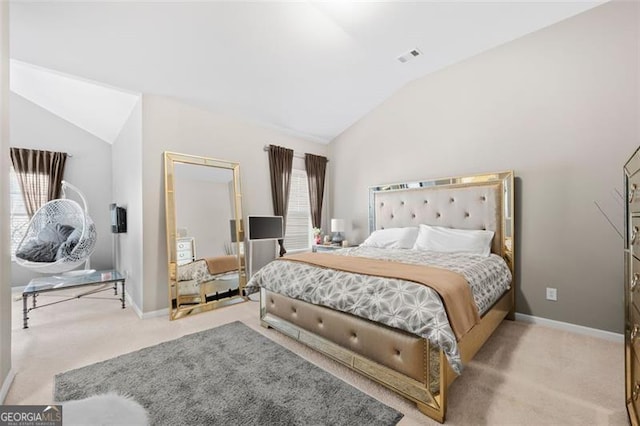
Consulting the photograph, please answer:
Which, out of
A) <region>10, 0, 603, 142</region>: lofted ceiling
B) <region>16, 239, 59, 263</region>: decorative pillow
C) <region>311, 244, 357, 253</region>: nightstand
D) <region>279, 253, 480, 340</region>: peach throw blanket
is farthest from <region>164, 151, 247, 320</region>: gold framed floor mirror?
<region>16, 239, 59, 263</region>: decorative pillow

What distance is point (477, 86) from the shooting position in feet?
10.9

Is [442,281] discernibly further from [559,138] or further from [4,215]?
[4,215]

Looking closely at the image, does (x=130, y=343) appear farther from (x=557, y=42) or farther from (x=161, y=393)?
(x=557, y=42)

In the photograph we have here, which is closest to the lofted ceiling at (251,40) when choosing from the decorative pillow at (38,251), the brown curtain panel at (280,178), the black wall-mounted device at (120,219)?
the brown curtain panel at (280,178)

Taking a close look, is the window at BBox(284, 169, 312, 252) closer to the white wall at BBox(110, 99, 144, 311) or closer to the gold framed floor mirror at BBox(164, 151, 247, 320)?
the gold framed floor mirror at BBox(164, 151, 247, 320)

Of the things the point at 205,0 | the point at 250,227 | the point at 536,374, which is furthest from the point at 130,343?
the point at 536,374

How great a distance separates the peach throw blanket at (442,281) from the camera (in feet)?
5.46

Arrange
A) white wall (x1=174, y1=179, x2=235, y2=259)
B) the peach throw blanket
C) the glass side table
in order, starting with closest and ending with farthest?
the peach throw blanket, the glass side table, white wall (x1=174, y1=179, x2=235, y2=259)

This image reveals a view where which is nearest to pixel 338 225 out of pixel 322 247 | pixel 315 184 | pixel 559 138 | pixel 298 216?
pixel 322 247

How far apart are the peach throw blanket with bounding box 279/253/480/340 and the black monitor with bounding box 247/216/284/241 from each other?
5.51 ft

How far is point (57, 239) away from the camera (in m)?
4.01

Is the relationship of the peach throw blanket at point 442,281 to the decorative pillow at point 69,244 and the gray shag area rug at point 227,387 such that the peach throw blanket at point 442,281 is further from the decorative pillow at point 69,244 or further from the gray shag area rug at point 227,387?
the decorative pillow at point 69,244

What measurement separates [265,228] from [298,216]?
0.97 meters

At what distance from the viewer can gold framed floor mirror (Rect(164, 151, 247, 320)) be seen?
3273mm
